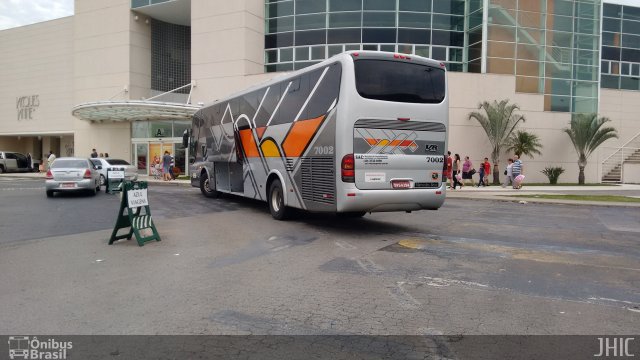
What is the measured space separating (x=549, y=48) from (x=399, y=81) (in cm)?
2384

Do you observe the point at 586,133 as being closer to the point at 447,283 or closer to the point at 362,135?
the point at 362,135

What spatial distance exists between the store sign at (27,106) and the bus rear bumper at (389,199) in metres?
42.2

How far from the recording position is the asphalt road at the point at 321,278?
4.55 meters

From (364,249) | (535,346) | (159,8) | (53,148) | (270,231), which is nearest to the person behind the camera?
(535,346)

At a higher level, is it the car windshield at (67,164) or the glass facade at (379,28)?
the glass facade at (379,28)

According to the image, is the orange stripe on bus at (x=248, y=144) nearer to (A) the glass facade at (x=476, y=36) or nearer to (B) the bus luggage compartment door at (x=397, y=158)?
(B) the bus luggage compartment door at (x=397, y=158)

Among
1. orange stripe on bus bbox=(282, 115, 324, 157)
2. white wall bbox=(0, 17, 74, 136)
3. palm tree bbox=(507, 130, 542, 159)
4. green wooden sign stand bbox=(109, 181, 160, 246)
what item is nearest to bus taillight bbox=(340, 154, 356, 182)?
orange stripe on bus bbox=(282, 115, 324, 157)

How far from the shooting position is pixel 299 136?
34.5 feet

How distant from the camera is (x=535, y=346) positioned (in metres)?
4.00

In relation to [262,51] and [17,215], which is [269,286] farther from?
[262,51]

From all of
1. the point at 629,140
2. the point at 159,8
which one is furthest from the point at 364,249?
the point at 629,140

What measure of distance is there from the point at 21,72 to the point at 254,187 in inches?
1598

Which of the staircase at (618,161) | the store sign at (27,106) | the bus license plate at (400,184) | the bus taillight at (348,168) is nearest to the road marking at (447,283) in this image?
the bus taillight at (348,168)

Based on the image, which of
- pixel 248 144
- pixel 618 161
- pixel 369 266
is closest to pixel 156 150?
pixel 248 144
